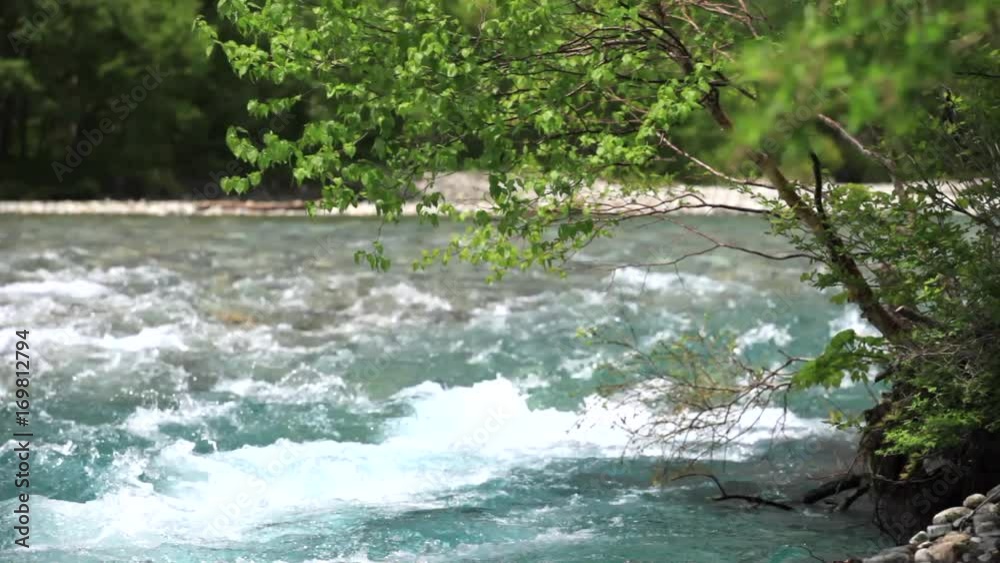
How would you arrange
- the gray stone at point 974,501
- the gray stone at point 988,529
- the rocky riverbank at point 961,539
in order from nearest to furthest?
the rocky riverbank at point 961,539
the gray stone at point 988,529
the gray stone at point 974,501

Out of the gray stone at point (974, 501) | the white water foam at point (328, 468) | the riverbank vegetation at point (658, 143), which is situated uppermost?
the riverbank vegetation at point (658, 143)

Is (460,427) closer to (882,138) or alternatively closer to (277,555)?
(277,555)

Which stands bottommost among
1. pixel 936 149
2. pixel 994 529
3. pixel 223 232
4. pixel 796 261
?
pixel 994 529

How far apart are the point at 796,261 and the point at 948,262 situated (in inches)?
582

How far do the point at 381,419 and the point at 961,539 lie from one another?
19.4ft

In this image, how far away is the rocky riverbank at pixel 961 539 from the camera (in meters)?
6.30

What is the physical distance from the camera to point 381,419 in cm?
1125

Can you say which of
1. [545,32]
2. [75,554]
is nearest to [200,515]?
[75,554]

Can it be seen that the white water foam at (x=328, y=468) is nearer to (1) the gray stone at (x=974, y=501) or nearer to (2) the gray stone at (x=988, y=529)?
(1) the gray stone at (x=974, y=501)

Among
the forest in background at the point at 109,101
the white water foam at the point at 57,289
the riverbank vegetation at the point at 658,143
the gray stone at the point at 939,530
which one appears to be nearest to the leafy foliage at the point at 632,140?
the riverbank vegetation at the point at 658,143

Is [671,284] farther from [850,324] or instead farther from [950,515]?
[950,515]

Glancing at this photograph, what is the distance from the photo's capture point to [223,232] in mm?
25891

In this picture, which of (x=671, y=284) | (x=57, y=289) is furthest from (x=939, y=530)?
(x=57, y=289)

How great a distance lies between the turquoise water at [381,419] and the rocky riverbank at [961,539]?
3.27 feet
